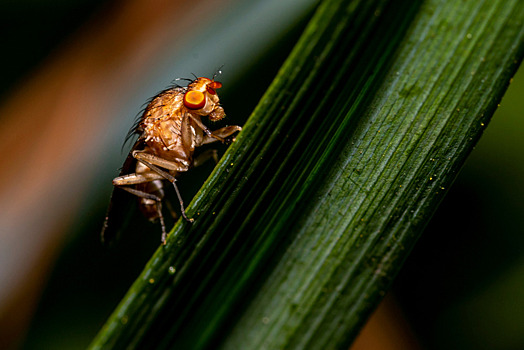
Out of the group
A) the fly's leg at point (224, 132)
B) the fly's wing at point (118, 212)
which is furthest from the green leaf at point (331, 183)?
the fly's wing at point (118, 212)

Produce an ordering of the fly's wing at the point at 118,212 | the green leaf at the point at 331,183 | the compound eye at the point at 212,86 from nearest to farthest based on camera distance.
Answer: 1. the green leaf at the point at 331,183
2. the compound eye at the point at 212,86
3. the fly's wing at the point at 118,212

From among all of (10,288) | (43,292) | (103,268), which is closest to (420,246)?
(103,268)

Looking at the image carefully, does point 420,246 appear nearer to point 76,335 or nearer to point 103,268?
point 103,268

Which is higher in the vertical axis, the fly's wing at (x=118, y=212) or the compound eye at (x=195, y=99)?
the compound eye at (x=195, y=99)

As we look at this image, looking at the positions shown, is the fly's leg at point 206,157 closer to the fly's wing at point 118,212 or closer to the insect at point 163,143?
the insect at point 163,143

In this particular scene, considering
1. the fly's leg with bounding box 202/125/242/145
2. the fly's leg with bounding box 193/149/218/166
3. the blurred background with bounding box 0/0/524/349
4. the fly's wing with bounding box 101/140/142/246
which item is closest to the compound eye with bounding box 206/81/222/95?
the blurred background with bounding box 0/0/524/349

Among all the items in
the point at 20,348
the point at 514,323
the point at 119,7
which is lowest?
the point at 20,348

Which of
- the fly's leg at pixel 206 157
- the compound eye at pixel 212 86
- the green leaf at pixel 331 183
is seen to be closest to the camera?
the green leaf at pixel 331 183
